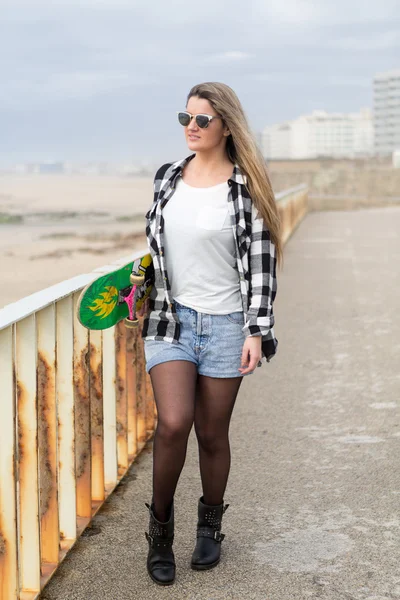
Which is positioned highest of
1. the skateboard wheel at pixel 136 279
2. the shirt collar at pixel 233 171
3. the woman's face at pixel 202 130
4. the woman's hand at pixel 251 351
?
the woman's face at pixel 202 130

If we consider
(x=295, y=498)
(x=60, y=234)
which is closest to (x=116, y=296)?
(x=295, y=498)

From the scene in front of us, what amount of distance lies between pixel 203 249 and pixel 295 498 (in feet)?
5.25

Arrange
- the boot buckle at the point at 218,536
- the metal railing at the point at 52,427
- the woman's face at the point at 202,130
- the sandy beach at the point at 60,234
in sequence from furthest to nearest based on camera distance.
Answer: the sandy beach at the point at 60,234 → the boot buckle at the point at 218,536 → the woman's face at the point at 202,130 → the metal railing at the point at 52,427

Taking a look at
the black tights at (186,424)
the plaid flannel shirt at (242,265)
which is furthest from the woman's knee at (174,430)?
the plaid flannel shirt at (242,265)

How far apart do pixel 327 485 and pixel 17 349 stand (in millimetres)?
2042

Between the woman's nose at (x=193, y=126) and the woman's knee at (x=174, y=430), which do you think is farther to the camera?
the woman's nose at (x=193, y=126)

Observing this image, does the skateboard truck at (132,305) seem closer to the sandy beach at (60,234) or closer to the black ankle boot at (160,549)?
the black ankle boot at (160,549)

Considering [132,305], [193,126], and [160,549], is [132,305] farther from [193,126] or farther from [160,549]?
[160,549]

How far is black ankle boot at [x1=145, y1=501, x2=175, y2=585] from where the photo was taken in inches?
140

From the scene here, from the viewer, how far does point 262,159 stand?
3578mm

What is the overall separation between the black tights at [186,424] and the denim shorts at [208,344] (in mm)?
30

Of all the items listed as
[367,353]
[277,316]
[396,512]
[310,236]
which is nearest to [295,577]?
[396,512]

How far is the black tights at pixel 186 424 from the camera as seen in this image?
3.39 m

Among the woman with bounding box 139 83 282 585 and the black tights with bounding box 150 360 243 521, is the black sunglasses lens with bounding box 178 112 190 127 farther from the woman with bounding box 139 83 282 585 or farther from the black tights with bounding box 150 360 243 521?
the black tights with bounding box 150 360 243 521
